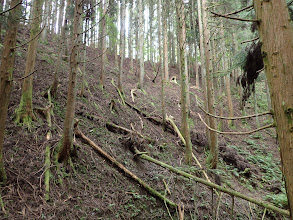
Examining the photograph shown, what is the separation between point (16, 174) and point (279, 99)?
14.2ft

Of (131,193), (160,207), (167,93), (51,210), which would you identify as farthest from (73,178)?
(167,93)

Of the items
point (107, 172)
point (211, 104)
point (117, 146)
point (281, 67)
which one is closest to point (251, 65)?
point (211, 104)

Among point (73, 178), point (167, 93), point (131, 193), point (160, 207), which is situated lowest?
Result: point (160, 207)

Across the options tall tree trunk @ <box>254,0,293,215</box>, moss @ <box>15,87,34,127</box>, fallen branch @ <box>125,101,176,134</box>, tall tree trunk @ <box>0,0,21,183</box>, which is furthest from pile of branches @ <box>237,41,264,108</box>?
moss @ <box>15,87,34,127</box>

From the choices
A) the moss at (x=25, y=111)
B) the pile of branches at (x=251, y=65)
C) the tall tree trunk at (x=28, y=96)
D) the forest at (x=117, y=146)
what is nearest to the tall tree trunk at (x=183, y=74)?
the forest at (x=117, y=146)

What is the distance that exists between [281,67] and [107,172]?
14.8 ft

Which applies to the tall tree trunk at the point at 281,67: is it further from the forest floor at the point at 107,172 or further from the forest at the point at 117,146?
the forest floor at the point at 107,172

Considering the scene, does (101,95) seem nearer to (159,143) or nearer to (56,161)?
(159,143)

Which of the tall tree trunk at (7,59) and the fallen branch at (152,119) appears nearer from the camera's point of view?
the tall tree trunk at (7,59)

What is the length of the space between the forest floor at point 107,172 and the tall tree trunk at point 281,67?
1977mm

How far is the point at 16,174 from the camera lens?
3.55 m

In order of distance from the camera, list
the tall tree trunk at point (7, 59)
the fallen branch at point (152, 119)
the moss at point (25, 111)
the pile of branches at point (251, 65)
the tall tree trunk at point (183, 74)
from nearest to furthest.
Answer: the tall tree trunk at point (7, 59) → the moss at point (25, 111) → the pile of branches at point (251, 65) → the tall tree trunk at point (183, 74) → the fallen branch at point (152, 119)

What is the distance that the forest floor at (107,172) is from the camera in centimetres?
355

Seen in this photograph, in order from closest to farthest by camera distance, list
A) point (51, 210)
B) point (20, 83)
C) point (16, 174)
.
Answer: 1. point (51, 210)
2. point (16, 174)
3. point (20, 83)
